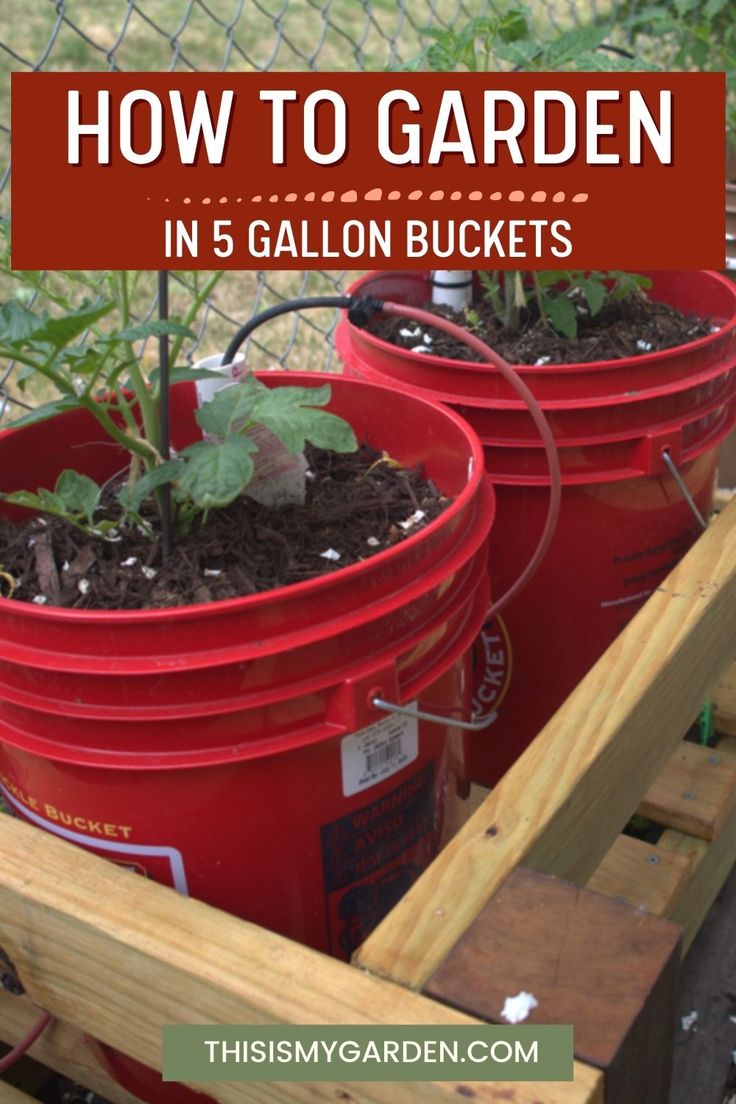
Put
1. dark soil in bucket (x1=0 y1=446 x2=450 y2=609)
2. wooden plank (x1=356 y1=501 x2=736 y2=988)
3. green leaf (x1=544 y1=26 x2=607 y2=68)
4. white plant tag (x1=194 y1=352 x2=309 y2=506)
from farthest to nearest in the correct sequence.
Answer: green leaf (x1=544 y1=26 x2=607 y2=68), white plant tag (x1=194 y1=352 x2=309 y2=506), dark soil in bucket (x1=0 y1=446 x2=450 y2=609), wooden plank (x1=356 y1=501 x2=736 y2=988)

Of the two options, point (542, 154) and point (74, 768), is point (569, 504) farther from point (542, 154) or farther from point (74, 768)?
point (74, 768)

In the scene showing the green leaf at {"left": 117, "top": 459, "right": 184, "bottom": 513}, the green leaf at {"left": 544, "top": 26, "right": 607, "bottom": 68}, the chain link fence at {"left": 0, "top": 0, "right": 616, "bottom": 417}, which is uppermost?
the chain link fence at {"left": 0, "top": 0, "right": 616, "bottom": 417}

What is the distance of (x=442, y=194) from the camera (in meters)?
1.58

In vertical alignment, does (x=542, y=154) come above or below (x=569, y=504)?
above

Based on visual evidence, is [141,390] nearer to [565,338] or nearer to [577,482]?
[577,482]

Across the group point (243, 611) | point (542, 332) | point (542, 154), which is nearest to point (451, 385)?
point (542, 332)

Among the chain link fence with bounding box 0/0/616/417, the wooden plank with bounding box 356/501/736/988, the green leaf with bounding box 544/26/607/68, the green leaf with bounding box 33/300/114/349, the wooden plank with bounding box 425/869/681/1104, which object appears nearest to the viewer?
the wooden plank with bounding box 425/869/681/1104

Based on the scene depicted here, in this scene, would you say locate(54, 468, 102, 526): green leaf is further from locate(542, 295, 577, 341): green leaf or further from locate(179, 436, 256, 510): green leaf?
locate(542, 295, 577, 341): green leaf

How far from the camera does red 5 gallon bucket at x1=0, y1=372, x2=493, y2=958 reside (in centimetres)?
93

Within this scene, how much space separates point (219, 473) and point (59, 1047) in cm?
68

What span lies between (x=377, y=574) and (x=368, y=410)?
41 centimetres

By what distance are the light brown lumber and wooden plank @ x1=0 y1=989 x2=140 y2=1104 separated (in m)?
0.67

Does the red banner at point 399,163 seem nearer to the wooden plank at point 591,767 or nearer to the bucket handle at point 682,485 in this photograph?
the bucket handle at point 682,485

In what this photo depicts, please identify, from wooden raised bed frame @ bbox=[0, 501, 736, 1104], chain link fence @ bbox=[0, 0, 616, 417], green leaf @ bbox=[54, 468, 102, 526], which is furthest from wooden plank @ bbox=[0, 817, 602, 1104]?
chain link fence @ bbox=[0, 0, 616, 417]
